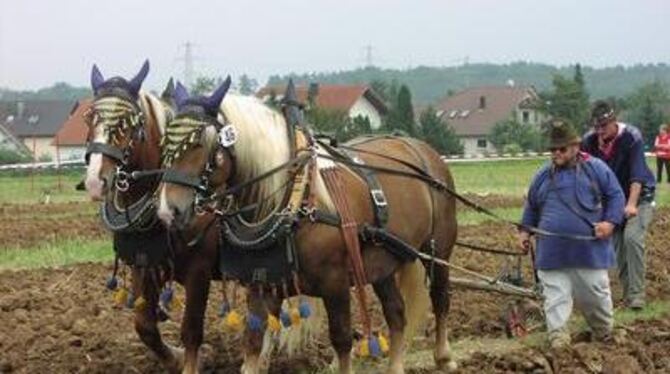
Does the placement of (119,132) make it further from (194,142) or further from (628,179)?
(628,179)

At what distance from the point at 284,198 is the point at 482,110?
95.3m

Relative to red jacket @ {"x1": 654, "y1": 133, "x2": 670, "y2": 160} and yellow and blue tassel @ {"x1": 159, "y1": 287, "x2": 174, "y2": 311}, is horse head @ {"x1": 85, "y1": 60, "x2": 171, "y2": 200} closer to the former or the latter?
yellow and blue tassel @ {"x1": 159, "y1": 287, "x2": 174, "y2": 311}

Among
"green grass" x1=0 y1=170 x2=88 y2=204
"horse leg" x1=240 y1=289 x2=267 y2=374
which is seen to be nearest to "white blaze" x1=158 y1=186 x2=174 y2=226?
"horse leg" x1=240 y1=289 x2=267 y2=374

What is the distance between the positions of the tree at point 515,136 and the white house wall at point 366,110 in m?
8.19

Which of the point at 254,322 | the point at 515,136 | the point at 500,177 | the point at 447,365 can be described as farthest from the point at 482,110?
the point at 254,322

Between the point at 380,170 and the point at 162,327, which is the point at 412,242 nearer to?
the point at 380,170

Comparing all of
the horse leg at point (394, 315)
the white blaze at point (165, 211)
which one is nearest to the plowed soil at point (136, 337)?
the horse leg at point (394, 315)

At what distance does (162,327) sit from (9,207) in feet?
53.0

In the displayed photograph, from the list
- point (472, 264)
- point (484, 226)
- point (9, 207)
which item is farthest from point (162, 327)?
point (9, 207)

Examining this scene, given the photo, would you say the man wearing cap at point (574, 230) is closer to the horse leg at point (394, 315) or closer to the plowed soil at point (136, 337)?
the plowed soil at point (136, 337)

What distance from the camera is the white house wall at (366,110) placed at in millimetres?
78481

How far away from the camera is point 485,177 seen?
33531 mm

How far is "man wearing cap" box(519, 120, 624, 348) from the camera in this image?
7.89 meters

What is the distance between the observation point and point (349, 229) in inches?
253
